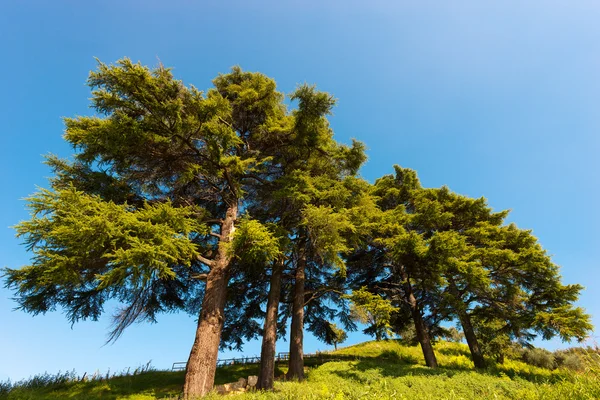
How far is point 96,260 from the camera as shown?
9.39 metres

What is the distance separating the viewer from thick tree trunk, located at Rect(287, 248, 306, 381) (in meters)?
13.0

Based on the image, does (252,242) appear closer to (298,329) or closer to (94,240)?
(94,240)

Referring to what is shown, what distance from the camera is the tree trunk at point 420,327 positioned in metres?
15.9

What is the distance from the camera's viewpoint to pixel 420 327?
16.9 m

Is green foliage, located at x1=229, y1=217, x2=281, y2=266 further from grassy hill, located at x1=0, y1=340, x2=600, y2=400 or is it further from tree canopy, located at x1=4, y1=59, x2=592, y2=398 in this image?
grassy hill, located at x1=0, y1=340, x2=600, y2=400

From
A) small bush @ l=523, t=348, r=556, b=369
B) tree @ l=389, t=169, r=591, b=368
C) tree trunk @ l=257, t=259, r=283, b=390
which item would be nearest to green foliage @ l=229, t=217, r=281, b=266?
tree trunk @ l=257, t=259, r=283, b=390

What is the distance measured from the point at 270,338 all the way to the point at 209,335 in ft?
11.4

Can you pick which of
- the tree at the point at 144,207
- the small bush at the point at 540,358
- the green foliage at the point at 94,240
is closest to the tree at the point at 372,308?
the tree at the point at 144,207

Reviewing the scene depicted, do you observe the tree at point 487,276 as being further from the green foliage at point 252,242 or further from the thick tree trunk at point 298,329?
the green foliage at point 252,242

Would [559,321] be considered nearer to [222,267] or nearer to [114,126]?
[222,267]

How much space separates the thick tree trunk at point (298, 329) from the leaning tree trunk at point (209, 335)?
14.4 ft

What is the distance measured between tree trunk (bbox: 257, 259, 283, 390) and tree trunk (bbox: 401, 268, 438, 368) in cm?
800

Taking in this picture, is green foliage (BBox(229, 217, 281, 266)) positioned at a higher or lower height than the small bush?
higher

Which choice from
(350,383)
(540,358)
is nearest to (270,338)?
(350,383)
